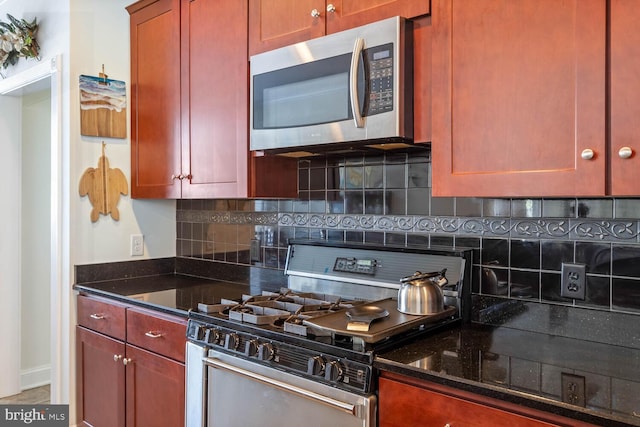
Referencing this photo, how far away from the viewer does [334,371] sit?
1436mm

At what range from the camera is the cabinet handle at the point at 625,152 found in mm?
1223

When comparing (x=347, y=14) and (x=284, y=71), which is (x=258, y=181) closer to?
(x=284, y=71)

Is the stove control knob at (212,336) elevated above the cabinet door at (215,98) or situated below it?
below

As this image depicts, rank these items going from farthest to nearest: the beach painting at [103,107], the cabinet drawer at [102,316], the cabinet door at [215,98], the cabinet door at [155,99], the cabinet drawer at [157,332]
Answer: the beach painting at [103,107] < the cabinet door at [155,99] < the cabinet drawer at [102,316] < the cabinet door at [215,98] < the cabinet drawer at [157,332]

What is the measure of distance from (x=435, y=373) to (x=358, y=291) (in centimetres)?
81

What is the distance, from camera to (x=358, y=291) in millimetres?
2068

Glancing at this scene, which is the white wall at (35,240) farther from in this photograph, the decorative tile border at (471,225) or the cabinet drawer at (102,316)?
the decorative tile border at (471,225)

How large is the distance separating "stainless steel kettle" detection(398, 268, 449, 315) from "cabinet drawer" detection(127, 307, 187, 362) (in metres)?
0.90

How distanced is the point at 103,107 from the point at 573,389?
2.51 meters

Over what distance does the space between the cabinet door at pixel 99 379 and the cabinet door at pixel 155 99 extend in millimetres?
778

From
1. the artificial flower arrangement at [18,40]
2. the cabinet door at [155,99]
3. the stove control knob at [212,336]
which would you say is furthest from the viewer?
the artificial flower arrangement at [18,40]

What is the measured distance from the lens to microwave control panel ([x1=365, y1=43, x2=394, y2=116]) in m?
1.66

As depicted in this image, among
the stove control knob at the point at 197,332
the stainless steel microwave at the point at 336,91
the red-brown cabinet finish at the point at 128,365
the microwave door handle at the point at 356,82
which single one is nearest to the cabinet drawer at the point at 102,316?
the red-brown cabinet finish at the point at 128,365

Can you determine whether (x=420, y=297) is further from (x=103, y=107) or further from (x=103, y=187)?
(x=103, y=107)
